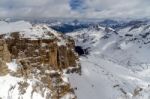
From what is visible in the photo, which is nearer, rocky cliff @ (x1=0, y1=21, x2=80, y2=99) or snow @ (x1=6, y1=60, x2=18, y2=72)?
rocky cliff @ (x1=0, y1=21, x2=80, y2=99)

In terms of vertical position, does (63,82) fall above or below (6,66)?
below

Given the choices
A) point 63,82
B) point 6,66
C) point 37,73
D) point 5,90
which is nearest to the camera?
point 5,90

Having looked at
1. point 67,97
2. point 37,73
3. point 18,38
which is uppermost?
point 18,38

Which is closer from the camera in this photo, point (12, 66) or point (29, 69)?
point (12, 66)

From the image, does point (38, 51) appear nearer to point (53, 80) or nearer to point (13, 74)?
point (53, 80)

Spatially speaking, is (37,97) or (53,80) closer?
(37,97)

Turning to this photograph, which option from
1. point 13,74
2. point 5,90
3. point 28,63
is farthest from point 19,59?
point 5,90

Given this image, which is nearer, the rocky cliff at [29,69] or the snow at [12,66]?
the rocky cliff at [29,69]

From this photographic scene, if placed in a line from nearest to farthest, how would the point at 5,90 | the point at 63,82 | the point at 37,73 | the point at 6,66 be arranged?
1. the point at 5,90
2. the point at 6,66
3. the point at 37,73
4. the point at 63,82

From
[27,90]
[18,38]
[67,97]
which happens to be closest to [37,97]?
[27,90]

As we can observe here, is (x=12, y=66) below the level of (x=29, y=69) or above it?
above
